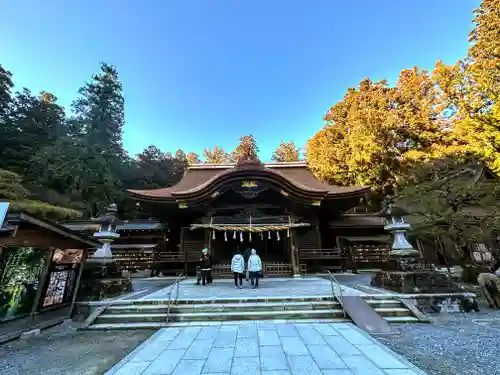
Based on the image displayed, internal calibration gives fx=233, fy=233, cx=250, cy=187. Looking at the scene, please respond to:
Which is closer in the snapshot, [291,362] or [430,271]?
[291,362]

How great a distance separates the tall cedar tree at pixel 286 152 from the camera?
38844 mm

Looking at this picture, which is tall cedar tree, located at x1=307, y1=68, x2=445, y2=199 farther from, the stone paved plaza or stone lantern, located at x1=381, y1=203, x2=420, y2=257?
the stone paved plaza

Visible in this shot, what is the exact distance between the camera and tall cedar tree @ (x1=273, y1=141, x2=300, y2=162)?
38844mm

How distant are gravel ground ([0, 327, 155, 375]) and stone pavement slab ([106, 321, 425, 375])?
324mm

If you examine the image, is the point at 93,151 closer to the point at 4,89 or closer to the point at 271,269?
the point at 4,89

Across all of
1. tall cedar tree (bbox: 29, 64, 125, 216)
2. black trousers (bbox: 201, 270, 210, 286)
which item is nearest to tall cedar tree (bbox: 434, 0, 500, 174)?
black trousers (bbox: 201, 270, 210, 286)

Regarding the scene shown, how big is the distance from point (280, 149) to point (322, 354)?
38923mm

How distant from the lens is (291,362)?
311 cm

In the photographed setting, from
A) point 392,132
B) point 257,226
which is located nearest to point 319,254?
point 257,226

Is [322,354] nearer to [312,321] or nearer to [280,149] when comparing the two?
[312,321]

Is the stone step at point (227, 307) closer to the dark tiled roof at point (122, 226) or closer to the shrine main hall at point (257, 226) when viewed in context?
the shrine main hall at point (257, 226)

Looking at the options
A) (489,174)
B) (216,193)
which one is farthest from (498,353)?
(489,174)

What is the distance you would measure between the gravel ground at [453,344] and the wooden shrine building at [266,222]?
20.1ft

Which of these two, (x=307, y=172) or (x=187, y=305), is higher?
(x=307, y=172)
